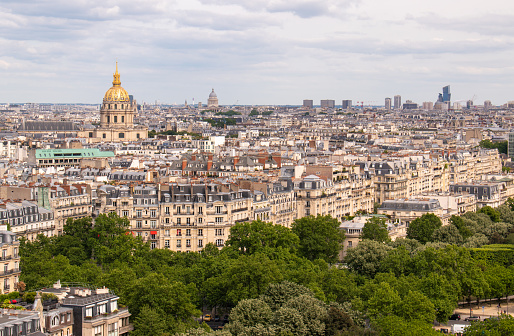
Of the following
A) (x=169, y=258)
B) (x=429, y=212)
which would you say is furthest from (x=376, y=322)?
(x=429, y=212)

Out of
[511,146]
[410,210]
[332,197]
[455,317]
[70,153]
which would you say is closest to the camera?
[455,317]

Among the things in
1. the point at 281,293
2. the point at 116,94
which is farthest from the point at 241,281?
the point at 116,94

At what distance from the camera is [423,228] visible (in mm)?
76938

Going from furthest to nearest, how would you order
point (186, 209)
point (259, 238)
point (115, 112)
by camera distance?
point (115, 112) → point (186, 209) → point (259, 238)

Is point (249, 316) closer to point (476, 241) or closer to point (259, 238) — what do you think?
point (259, 238)

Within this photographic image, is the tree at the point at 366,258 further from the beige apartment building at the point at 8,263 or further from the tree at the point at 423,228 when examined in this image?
the beige apartment building at the point at 8,263

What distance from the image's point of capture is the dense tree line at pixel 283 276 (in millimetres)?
46906

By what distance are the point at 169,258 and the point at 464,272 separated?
19.9 meters

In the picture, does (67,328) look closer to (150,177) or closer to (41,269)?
(41,269)

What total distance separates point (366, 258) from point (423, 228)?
613 inches

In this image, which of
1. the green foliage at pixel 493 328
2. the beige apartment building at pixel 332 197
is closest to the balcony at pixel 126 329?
the green foliage at pixel 493 328

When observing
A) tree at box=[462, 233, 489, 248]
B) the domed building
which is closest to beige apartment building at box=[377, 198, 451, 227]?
tree at box=[462, 233, 489, 248]

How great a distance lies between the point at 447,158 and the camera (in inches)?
4833

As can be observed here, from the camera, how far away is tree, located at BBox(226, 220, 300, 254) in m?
63.2
